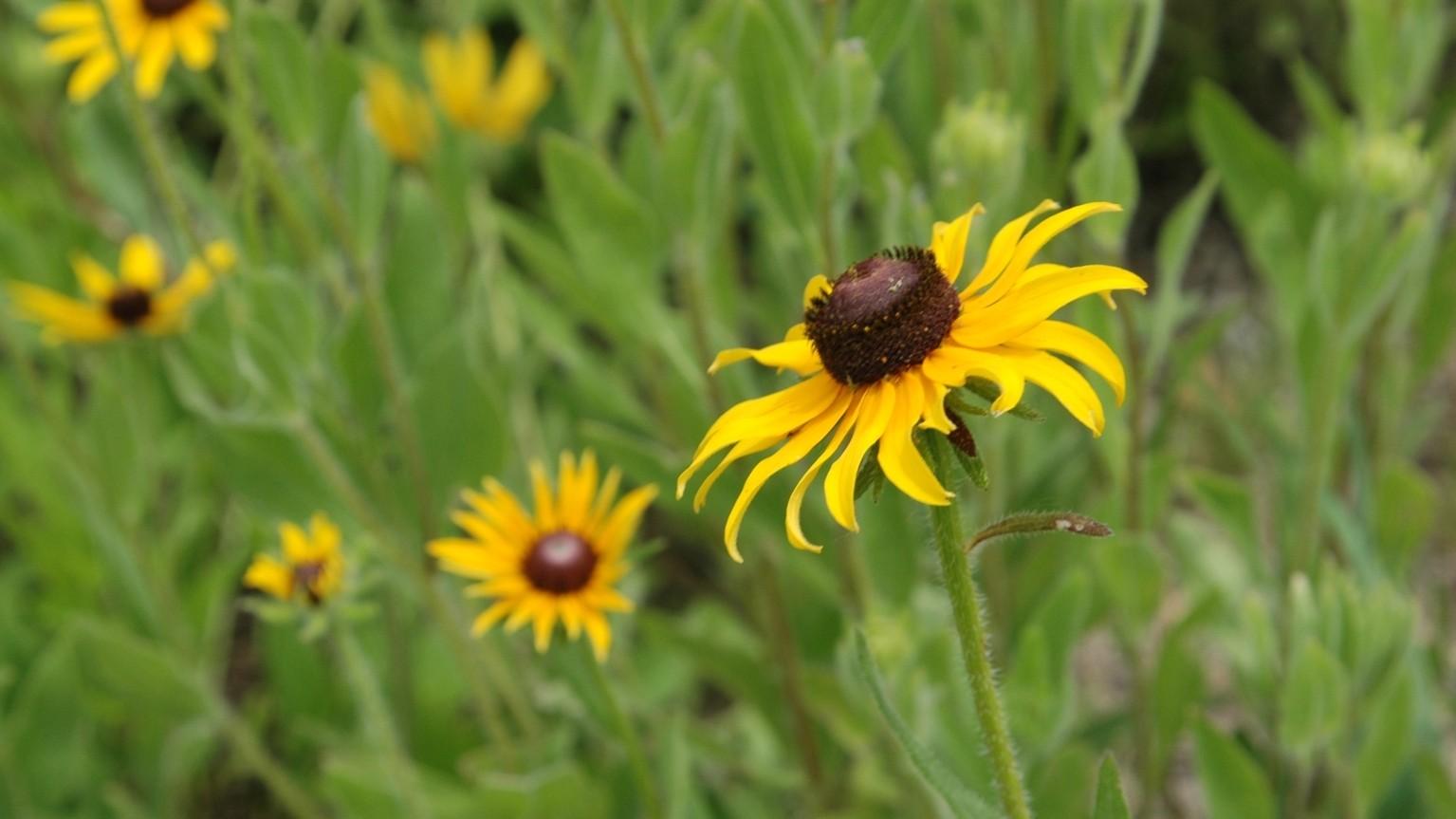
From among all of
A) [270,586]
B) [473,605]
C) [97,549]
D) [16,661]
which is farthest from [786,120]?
[16,661]

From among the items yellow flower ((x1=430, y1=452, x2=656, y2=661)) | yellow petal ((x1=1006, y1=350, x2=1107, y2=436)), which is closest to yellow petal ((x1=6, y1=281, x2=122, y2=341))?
yellow flower ((x1=430, y1=452, x2=656, y2=661))

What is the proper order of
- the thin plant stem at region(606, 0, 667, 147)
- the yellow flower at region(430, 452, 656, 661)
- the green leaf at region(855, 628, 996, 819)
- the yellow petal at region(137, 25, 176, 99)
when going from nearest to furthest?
the green leaf at region(855, 628, 996, 819) < the yellow flower at region(430, 452, 656, 661) < the thin plant stem at region(606, 0, 667, 147) < the yellow petal at region(137, 25, 176, 99)

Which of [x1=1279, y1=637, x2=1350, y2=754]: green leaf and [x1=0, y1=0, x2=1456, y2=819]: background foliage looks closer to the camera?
[x1=1279, y1=637, x2=1350, y2=754]: green leaf

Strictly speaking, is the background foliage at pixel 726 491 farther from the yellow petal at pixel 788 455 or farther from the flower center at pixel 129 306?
the yellow petal at pixel 788 455

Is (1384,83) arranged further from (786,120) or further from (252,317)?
(252,317)

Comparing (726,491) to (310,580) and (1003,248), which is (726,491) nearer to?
(310,580)

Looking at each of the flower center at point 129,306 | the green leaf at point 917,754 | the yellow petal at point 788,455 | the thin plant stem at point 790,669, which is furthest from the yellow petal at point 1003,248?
the flower center at point 129,306

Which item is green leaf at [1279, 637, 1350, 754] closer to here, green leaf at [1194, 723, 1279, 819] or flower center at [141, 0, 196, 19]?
green leaf at [1194, 723, 1279, 819]

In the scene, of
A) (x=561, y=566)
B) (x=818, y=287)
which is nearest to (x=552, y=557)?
(x=561, y=566)
